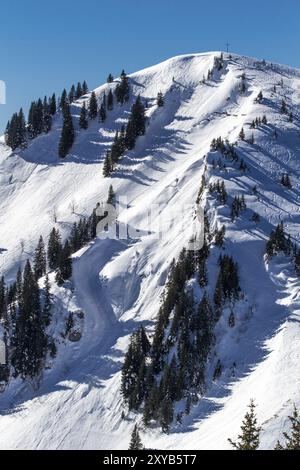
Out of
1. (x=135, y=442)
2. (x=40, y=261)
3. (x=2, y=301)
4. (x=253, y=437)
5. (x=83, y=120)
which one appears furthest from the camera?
(x=83, y=120)

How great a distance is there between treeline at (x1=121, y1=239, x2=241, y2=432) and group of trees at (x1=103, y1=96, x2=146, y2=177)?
49961mm

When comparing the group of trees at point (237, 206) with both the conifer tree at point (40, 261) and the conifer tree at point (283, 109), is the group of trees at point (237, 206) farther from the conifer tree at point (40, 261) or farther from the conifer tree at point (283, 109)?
the conifer tree at point (283, 109)

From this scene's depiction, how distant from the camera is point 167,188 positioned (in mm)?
97750

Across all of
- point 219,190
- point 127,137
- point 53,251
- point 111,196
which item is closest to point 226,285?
point 219,190

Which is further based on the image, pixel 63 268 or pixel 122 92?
pixel 122 92

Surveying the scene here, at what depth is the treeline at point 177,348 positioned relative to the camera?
59438mm

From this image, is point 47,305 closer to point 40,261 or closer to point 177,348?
point 40,261

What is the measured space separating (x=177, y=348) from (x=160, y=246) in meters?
22.7

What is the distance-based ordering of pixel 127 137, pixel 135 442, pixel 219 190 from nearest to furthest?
pixel 135 442 < pixel 219 190 < pixel 127 137

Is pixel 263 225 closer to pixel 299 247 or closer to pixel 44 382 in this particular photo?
pixel 299 247

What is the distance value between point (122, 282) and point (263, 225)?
79.7 feet

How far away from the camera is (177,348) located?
64.3 m

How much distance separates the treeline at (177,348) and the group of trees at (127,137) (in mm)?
49961

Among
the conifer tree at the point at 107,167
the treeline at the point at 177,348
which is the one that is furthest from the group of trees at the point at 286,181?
the conifer tree at the point at 107,167
